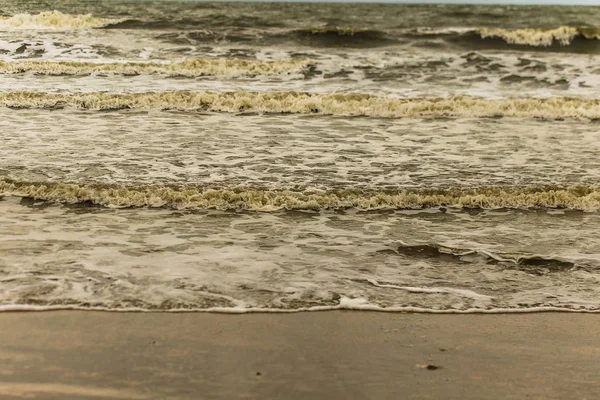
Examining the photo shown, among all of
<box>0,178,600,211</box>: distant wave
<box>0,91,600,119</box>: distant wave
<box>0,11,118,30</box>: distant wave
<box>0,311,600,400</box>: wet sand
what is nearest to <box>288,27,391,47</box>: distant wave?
<box>0,11,118,30</box>: distant wave

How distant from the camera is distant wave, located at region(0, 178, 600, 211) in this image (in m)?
6.98

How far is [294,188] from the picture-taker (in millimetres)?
7477

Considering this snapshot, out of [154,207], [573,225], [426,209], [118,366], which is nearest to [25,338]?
[118,366]

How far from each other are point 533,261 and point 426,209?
5.30 ft

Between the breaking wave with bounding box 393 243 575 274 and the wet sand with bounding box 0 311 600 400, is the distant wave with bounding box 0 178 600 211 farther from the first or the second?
→ the wet sand with bounding box 0 311 600 400

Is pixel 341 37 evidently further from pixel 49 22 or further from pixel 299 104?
pixel 299 104

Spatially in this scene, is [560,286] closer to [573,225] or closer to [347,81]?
[573,225]

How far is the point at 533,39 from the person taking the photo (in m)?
25.0

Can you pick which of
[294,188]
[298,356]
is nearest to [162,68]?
[294,188]

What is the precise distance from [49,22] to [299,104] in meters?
17.6

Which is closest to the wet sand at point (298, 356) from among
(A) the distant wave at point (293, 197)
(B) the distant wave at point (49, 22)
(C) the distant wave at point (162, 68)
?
(A) the distant wave at point (293, 197)

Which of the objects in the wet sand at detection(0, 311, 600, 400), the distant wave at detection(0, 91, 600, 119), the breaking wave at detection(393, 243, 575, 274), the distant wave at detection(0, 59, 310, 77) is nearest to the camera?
the wet sand at detection(0, 311, 600, 400)

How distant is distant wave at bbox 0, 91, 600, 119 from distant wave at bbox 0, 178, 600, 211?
494 cm

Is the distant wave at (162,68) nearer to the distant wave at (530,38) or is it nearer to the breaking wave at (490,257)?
the distant wave at (530,38)
